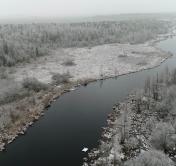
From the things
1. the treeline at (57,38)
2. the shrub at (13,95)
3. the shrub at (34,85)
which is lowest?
the shrub at (13,95)

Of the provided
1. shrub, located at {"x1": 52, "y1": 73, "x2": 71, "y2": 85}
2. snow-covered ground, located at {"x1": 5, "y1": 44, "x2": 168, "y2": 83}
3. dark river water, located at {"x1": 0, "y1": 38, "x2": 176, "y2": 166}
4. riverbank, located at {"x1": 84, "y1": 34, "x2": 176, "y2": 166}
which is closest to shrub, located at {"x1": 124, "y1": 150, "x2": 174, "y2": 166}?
riverbank, located at {"x1": 84, "y1": 34, "x2": 176, "y2": 166}

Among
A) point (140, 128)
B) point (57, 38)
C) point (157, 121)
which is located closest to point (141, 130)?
point (140, 128)

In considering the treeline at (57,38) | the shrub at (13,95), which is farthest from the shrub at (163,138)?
the treeline at (57,38)

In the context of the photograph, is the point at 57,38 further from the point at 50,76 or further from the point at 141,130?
the point at 141,130

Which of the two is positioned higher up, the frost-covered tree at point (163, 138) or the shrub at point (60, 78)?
the shrub at point (60, 78)

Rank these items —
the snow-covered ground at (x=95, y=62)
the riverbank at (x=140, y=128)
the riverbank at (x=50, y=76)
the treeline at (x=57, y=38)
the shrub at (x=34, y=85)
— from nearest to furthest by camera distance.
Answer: the riverbank at (x=140, y=128)
the riverbank at (x=50, y=76)
the shrub at (x=34, y=85)
the snow-covered ground at (x=95, y=62)
the treeline at (x=57, y=38)

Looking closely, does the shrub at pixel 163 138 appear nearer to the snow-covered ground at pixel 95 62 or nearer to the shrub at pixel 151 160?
the shrub at pixel 151 160

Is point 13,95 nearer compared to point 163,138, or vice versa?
point 163,138
